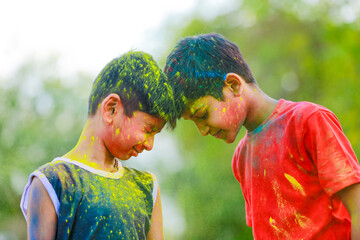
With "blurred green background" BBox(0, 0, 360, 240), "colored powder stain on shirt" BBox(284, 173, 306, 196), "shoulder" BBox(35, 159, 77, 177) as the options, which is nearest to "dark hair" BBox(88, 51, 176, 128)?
"shoulder" BBox(35, 159, 77, 177)

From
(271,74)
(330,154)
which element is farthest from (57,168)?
(271,74)

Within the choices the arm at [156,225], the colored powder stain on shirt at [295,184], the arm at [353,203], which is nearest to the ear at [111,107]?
the arm at [156,225]

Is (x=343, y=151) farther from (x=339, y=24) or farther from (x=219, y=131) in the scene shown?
(x=339, y=24)

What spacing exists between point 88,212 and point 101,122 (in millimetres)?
343

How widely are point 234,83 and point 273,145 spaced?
0.32 meters

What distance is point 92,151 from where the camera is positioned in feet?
4.94

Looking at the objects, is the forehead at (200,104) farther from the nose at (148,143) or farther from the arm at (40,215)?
the arm at (40,215)

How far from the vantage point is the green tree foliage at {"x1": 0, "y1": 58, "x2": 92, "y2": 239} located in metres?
8.16

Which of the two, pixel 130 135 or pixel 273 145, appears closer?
pixel 130 135

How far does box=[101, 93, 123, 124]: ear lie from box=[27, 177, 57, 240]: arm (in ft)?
1.15

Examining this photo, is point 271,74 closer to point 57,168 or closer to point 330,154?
point 330,154

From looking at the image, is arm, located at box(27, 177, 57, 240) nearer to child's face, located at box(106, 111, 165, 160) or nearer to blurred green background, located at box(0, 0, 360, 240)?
child's face, located at box(106, 111, 165, 160)

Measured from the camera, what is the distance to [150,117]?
1.57 meters

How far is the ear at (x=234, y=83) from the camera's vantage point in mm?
1722
